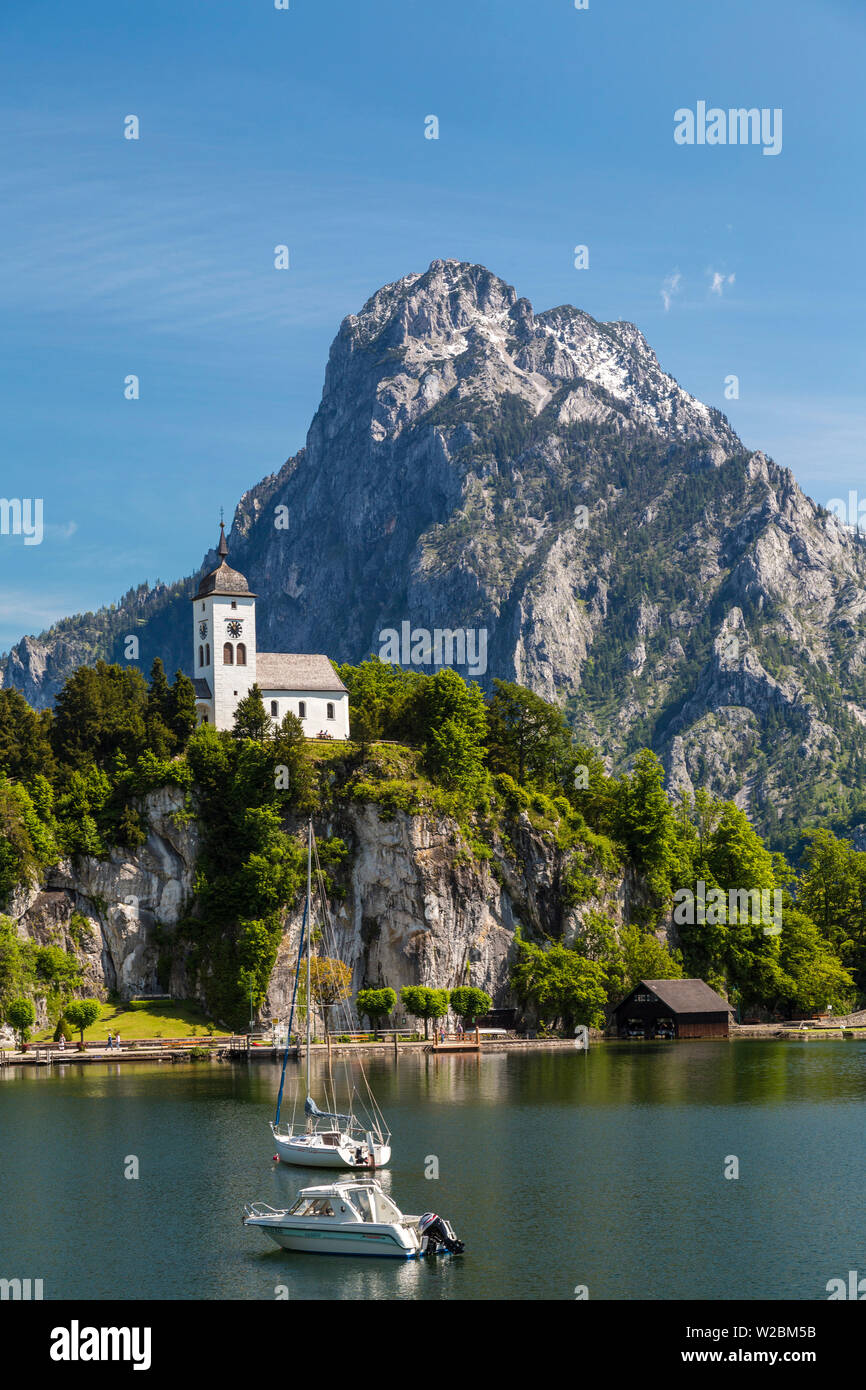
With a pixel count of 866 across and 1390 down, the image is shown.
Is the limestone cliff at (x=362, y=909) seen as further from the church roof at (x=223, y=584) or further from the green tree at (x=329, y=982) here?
the church roof at (x=223, y=584)

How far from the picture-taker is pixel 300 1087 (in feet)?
306

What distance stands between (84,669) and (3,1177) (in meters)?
79.8

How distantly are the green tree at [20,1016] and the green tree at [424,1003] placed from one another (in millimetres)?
32591

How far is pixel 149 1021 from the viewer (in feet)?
415

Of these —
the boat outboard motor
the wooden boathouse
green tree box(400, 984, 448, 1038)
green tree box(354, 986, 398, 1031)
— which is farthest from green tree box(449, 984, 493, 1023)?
the boat outboard motor

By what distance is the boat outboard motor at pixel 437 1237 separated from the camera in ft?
163

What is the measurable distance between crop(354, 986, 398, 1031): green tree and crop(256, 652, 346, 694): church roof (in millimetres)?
32486

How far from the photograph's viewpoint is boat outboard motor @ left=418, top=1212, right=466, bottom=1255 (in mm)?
49719

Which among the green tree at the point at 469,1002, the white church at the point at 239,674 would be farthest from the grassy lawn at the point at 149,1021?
the white church at the point at 239,674

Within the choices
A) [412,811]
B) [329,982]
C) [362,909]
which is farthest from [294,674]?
[329,982]

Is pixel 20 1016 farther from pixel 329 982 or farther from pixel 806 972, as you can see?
pixel 806 972
